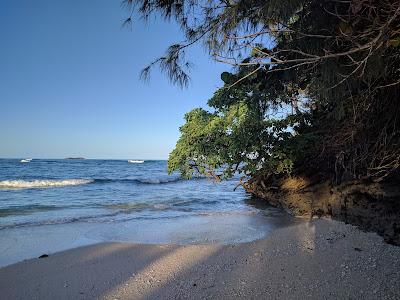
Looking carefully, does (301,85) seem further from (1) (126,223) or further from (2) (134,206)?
(2) (134,206)

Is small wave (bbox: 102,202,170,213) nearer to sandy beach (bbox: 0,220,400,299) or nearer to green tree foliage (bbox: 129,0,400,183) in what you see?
green tree foliage (bbox: 129,0,400,183)

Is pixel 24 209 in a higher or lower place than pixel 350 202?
lower

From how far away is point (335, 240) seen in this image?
5.64m

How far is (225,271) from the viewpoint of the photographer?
459 cm

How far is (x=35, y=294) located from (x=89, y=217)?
6086 mm

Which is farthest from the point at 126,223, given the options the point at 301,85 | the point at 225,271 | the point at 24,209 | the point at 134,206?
the point at 301,85

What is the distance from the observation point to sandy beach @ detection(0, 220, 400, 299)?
3.81m

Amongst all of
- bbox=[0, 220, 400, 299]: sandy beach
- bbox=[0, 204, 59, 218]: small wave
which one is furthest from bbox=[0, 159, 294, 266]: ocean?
bbox=[0, 220, 400, 299]: sandy beach

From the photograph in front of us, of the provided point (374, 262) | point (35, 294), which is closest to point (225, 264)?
point (374, 262)

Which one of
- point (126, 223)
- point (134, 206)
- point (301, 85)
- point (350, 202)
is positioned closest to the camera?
point (301, 85)

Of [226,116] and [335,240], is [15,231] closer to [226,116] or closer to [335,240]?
[226,116]

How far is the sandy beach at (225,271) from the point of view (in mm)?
3807

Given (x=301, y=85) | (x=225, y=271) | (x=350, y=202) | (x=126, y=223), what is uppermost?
(x=301, y=85)

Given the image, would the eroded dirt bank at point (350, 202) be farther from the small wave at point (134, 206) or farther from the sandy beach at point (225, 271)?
the small wave at point (134, 206)
